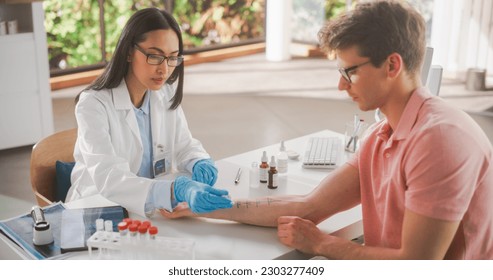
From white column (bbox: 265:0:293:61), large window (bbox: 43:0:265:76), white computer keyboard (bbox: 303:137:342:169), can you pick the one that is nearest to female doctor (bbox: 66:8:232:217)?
white computer keyboard (bbox: 303:137:342:169)

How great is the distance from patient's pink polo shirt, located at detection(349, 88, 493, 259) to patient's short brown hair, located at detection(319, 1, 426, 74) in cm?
13

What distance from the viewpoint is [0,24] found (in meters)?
4.08

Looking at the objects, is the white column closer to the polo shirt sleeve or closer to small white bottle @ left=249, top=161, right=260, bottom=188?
small white bottle @ left=249, top=161, right=260, bottom=188

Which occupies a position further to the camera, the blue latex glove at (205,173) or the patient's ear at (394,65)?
the blue latex glove at (205,173)

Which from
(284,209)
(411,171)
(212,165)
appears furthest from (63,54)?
(411,171)

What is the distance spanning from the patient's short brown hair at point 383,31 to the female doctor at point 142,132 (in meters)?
0.63

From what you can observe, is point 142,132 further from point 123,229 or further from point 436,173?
point 436,173

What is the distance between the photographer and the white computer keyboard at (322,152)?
2.33 metres

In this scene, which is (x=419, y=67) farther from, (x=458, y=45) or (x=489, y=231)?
(x=458, y=45)

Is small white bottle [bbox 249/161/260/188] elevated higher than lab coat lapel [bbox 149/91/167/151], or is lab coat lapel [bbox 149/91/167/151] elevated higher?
lab coat lapel [bbox 149/91/167/151]

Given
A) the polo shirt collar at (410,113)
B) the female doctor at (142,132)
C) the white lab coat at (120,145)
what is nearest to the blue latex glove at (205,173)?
the female doctor at (142,132)

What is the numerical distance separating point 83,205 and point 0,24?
260 centimetres

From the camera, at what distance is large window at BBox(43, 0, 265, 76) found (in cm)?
621

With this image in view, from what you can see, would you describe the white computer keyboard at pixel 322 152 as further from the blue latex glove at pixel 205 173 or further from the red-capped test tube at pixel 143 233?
the red-capped test tube at pixel 143 233
